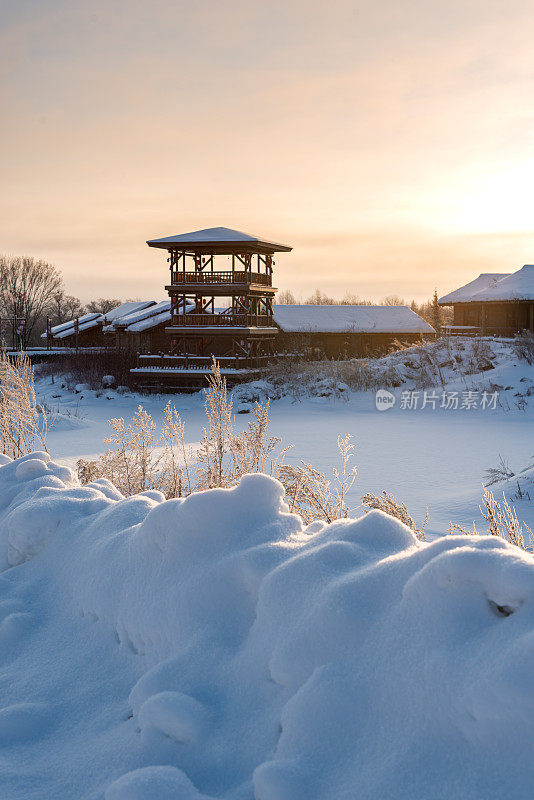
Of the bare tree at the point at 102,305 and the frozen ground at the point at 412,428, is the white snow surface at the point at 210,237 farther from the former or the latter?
the bare tree at the point at 102,305

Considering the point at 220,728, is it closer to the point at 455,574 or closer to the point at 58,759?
the point at 58,759

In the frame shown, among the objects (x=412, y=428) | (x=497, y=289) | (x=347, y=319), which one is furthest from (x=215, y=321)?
(x=497, y=289)

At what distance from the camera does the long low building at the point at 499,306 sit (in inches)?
1457

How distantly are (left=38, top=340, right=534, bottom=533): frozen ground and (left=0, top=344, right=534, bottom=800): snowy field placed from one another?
4407 mm

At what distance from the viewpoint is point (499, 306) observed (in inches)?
1515

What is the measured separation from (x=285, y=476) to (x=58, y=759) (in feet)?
11.9

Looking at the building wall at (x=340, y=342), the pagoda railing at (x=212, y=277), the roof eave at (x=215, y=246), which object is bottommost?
the building wall at (x=340, y=342)

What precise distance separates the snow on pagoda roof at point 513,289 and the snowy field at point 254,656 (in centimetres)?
3734

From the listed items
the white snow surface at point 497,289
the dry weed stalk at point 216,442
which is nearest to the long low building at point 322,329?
the white snow surface at point 497,289

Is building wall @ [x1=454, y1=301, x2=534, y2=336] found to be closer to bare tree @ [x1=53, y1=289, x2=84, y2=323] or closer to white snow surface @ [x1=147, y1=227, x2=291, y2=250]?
white snow surface @ [x1=147, y1=227, x2=291, y2=250]

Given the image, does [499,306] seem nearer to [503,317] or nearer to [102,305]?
[503,317]

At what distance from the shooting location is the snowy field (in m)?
1.59

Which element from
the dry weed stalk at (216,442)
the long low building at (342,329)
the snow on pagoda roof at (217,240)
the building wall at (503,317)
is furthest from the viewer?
the building wall at (503,317)

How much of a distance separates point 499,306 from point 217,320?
20.0 m
